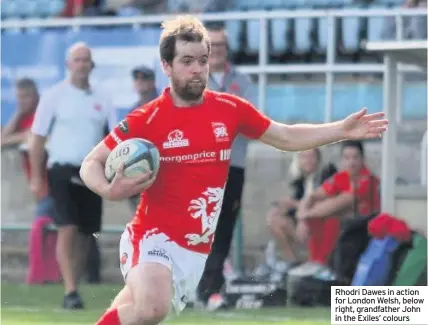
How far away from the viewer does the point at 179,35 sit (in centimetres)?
842

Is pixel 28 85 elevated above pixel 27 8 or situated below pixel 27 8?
below

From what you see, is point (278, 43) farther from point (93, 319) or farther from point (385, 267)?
point (93, 319)

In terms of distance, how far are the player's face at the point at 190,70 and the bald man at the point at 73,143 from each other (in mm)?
5276

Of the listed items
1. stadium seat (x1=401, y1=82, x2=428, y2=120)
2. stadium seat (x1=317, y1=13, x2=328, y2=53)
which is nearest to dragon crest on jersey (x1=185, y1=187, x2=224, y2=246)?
stadium seat (x1=401, y1=82, x2=428, y2=120)

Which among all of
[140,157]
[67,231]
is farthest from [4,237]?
[140,157]

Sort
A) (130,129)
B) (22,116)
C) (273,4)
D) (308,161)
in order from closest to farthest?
(130,129) < (308,161) < (22,116) < (273,4)

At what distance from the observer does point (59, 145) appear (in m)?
13.7

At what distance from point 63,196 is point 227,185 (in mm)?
1614

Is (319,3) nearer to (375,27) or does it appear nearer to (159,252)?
(375,27)

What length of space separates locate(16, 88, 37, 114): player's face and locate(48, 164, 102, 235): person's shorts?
9.08 feet

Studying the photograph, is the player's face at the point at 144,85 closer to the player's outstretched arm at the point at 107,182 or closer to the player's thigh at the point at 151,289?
the player's outstretched arm at the point at 107,182

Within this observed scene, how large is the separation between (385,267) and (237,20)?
17.3 ft

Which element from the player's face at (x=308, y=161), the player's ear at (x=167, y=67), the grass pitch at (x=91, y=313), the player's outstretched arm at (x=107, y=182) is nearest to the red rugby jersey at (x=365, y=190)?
the player's face at (x=308, y=161)

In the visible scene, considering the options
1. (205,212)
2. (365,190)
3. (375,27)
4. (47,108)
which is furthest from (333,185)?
(205,212)
